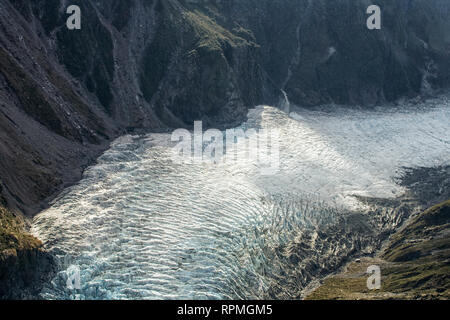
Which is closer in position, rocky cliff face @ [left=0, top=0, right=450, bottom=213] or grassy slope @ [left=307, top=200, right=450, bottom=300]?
grassy slope @ [left=307, top=200, right=450, bottom=300]

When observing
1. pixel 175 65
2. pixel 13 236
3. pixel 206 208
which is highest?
pixel 175 65

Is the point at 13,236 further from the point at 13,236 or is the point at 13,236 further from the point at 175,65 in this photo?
the point at 175,65

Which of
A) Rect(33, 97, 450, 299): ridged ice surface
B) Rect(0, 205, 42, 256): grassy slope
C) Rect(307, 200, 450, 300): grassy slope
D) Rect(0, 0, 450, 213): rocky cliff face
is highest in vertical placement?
Rect(0, 0, 450, 213): rocky cliff face

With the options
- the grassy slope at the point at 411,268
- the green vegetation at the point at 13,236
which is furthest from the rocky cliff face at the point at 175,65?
the grassy slope at the point at 411,268

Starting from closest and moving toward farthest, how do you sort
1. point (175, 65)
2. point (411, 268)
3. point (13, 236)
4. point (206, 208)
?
point (13, 236) < point (411, 268) < point (206, 208) < point (175, 65)

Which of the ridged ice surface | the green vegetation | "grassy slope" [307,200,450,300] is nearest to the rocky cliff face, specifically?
the green vegetation

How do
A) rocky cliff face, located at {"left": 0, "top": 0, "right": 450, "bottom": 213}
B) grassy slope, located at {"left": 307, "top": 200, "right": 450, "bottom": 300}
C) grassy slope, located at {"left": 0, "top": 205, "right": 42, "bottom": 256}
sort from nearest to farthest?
grassy slope, located at {"left": 0, "top": 205, "right": 42, "bottom": 256} < grassy slope, located at {"left": 307, "top": 200, "right": 450, "bottom": 300} < rocky cliff face, located at {"left": 0, "top": 0, "right": 450, "bottom": 213}

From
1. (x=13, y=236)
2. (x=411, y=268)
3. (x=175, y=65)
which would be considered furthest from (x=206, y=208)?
(x=175, y=65)

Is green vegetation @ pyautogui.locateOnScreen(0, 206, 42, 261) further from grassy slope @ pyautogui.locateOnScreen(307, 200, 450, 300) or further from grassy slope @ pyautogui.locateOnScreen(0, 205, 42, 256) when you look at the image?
grassy slope @ pyautogui.locateOnScreen(307, 200, 450, 300)
